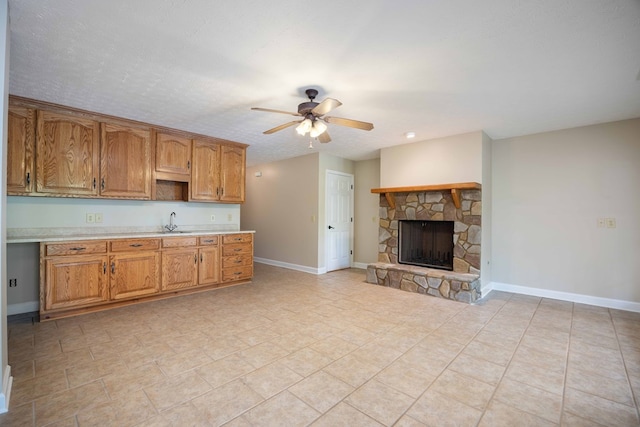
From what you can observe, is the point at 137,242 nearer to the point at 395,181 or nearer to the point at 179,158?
the point at 179,158

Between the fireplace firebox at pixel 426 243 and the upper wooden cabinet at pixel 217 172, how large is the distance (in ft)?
9.55

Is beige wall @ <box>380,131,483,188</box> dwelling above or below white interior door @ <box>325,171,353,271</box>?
above

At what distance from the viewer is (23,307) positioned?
10.9 feet

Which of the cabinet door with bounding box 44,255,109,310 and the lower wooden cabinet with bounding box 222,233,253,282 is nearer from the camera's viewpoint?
the cabinet door with bounding box 44,255,109,310

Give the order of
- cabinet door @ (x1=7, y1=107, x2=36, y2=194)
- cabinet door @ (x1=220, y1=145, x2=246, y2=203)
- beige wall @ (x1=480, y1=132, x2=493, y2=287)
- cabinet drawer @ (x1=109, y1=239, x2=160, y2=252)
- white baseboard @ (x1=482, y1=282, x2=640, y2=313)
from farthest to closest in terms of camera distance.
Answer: cabinet door @ (x1=220, y1=145, x2=246, y2=203) < beige wall @ (x1=480, y1=132, x2=493, y2=287) < white baseboard @ (x1=482, y1=282, x2=640, y2=313) < cabinet drawer @ (x1=109, y1=239, x2=160, y2=252) < cabinet door @ (x1=7, y1=107, x2=36, y2=194)

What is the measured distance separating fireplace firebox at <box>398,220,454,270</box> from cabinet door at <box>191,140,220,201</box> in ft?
10.4

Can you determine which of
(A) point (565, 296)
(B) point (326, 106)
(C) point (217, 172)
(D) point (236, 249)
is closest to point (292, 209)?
(D) point (236, 249)

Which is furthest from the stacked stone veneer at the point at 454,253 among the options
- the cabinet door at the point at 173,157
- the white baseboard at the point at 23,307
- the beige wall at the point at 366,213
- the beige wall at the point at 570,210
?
the white baseboard at the point at 23,307

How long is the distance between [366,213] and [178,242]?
3.72 meters

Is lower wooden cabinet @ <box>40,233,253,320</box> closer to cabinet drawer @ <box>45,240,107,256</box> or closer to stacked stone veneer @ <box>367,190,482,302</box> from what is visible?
cabinet drawer @ <box>45,240,107,256</box>

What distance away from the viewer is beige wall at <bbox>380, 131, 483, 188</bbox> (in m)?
4.23

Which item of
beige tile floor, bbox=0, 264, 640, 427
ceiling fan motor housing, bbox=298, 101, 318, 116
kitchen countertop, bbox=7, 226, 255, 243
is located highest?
ceiling fan motor housing, bbox=298, 101, 318, 116

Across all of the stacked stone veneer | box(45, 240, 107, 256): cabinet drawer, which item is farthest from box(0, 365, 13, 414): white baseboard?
the stacked stone veneer

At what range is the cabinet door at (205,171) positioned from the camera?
4.50m
